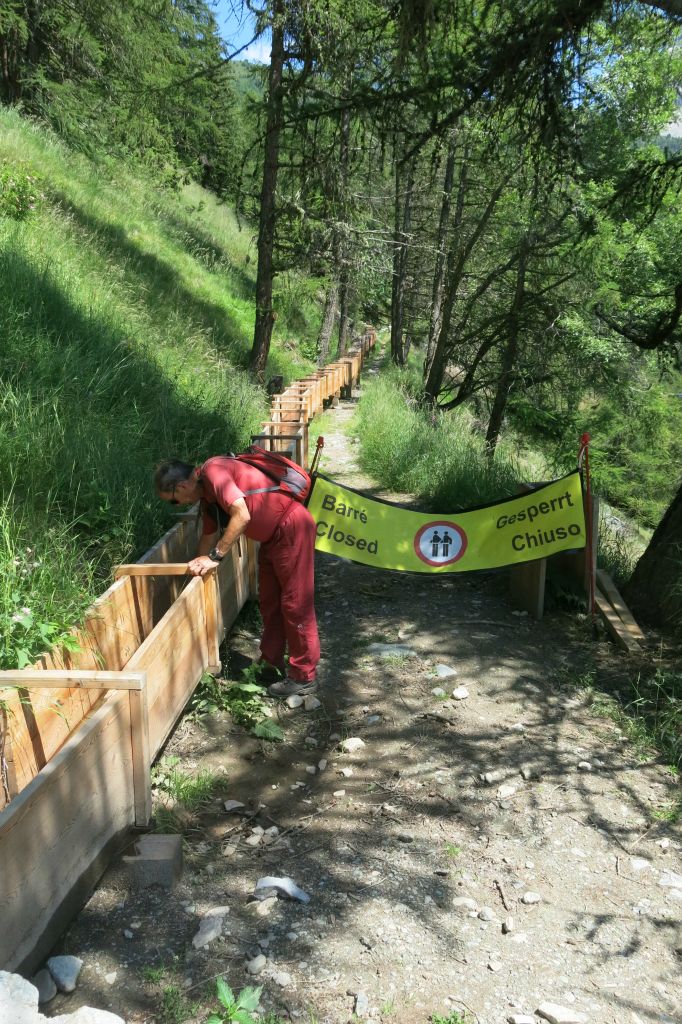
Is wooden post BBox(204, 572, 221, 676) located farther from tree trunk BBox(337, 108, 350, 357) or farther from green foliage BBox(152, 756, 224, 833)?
tree trunk BBox(337, 108, 350, 357)

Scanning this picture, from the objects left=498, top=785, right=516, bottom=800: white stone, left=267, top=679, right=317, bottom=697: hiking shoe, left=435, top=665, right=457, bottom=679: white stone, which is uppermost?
left=267, top=679, right=317, bottom=697: hiking shoe

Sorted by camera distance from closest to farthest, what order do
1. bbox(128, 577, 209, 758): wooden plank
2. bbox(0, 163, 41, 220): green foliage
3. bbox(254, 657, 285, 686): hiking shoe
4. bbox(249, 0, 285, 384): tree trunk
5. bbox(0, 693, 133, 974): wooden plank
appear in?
bbox(0, 693, 133, 974): wooden plank
bbox(128, 577, 209, 758): wooden plank
bbox(254, 657, 285, 686): hiking shoe
bbox(0, 163, 41, 220): green foliage
bbox(249, 0, 285, 384): tree trunk

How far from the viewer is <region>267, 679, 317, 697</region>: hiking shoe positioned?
4887mm

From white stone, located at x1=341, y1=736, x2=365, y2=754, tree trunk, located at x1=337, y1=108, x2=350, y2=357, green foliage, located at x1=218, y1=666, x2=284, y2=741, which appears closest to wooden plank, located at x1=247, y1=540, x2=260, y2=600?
green foliage, located at x1=218, y1=666, x2=284, y2=741

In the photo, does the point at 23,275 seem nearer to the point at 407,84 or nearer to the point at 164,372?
the point at 164,372

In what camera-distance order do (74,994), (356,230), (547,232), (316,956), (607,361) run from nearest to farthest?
(74,994)
(316,956)
(356,230)
(547,232)
(607,361)

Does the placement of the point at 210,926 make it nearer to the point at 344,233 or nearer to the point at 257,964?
the point at 257,964

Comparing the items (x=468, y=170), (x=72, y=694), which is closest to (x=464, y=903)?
(x=72, y=694)

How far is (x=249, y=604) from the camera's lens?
6141 mm

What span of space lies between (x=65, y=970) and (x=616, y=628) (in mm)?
4243

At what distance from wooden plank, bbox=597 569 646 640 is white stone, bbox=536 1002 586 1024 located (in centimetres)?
330

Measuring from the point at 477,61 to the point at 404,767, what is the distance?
16.7 ft

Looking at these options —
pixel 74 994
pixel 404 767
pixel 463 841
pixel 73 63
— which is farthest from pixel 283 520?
pixel 73 63

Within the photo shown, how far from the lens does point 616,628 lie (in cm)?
559
